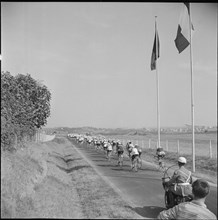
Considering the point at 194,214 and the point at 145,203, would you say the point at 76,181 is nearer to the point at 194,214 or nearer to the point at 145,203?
the point at 145,203

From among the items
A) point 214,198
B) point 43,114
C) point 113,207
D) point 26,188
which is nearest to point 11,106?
point 26,188

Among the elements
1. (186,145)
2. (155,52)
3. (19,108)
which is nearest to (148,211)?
(19,108)

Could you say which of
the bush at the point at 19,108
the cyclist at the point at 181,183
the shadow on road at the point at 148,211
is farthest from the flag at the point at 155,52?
the cyclist at the point at 181,183

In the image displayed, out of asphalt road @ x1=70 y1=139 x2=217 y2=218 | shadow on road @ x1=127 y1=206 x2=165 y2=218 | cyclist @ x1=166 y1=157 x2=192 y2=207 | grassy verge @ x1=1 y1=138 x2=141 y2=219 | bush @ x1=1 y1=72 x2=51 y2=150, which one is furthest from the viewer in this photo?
asphalt road @ x1=70 y1=139 x2=217 y2=218

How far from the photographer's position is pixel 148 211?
33.6 ft

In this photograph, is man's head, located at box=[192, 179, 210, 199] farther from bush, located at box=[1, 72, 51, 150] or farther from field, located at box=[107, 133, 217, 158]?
field, located at box=[107, 133, 217, 158]

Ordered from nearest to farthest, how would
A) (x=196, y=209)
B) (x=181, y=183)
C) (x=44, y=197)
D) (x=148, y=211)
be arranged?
(x=196, y=209)
(x=181, y=183)
(x=44, y=197)
(x=148, y=211)

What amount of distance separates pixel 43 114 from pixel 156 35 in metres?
9.32

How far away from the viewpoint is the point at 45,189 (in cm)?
1060

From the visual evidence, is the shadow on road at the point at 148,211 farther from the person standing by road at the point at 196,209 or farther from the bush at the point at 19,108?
the person standing by road at the point at 196,209

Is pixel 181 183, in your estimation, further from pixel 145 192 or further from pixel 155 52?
pixel 155 52

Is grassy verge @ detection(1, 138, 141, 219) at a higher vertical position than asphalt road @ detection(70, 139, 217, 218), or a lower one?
higher

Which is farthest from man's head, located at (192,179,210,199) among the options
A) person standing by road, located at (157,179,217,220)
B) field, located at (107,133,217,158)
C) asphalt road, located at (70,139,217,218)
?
field, located at (107,133,217,158)

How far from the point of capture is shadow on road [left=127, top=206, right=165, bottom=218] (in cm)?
975
